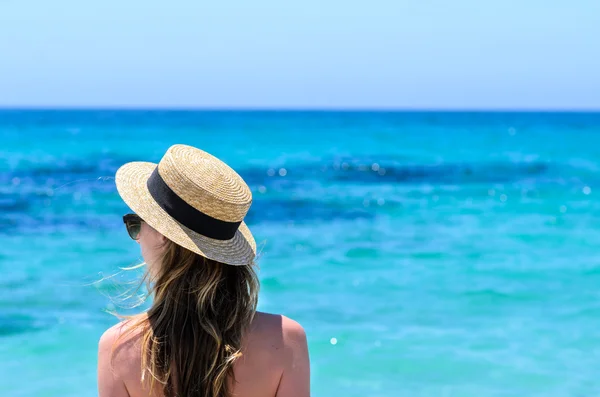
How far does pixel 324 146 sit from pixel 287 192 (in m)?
18.3

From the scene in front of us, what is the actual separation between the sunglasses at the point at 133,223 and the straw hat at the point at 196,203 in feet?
0.14

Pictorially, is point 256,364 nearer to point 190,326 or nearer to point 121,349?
point 190,326

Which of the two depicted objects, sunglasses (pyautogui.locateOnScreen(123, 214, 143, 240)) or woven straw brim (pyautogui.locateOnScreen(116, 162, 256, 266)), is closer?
woven straw brim (pyautogui.locateOnScreen(116, 162, 256, 266))

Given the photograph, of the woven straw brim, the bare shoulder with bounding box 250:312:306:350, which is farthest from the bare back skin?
the woven straw brim

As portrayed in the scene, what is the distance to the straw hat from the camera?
1.90 meters

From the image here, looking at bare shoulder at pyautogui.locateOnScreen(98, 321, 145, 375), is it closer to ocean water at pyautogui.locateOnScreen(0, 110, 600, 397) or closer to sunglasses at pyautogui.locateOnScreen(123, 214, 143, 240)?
sunglasses at pyautogui.locateOnScreen(123, 214, 143, 240)

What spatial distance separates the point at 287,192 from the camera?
50.9 feet

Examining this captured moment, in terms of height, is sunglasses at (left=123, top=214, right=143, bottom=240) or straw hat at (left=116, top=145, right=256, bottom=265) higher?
straw hat at (left=116, top=145, right=256, bottom=265)

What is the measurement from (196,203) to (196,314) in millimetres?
257

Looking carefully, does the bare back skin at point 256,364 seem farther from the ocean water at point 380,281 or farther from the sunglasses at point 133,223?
the ocean water at point 380,281

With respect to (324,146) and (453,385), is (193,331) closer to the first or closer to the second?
(453,385)

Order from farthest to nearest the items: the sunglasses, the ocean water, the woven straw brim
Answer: the ocean water < the sunglasses < the woven straw brim

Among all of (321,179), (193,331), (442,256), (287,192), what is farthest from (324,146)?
(193,331)

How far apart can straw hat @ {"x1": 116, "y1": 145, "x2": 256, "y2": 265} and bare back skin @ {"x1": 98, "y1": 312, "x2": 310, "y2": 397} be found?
0.19 meters
